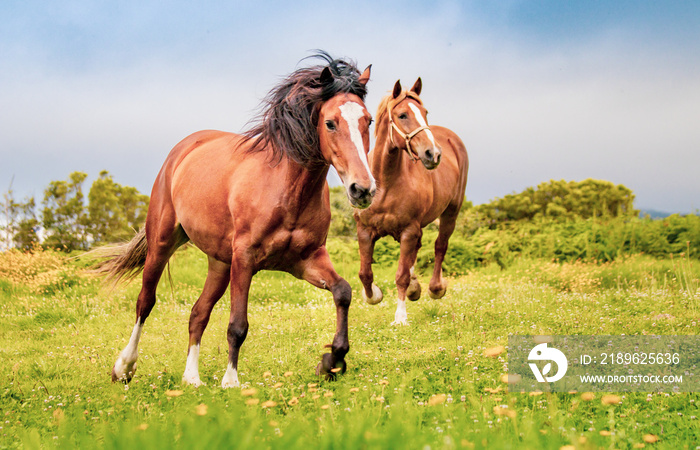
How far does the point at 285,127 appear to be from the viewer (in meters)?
4.27

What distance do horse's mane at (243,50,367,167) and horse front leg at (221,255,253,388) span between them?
910 mm

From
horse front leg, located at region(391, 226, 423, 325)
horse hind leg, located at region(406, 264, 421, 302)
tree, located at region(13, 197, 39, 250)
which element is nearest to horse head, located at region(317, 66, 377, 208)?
horse front leg, located at region(391, 226, 423, 325)

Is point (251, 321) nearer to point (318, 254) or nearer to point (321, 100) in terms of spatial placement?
point (318, 254)

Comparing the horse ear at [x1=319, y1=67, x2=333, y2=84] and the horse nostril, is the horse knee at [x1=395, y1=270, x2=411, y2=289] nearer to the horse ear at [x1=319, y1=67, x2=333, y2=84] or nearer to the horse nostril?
the horse ear at [x1=319, y1=67, x2=333, y2=84]

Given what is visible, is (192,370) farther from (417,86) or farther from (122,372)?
(417,86)

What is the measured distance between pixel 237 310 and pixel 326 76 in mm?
1912

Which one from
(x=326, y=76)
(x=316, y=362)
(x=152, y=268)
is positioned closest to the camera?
(x=326, y=76)

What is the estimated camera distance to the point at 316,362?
5.39 meters

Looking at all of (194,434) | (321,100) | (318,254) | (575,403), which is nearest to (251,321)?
(318,254)

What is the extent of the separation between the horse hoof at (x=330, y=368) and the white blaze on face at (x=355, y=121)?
158 centimetres

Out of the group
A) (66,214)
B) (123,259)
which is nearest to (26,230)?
(66,214)

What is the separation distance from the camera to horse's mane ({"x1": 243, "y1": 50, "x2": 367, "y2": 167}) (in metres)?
A: 4.12

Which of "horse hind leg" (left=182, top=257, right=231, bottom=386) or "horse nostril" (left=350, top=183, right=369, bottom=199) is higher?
"horse nostril" (left=350, top=183, right=369, bottom=199)

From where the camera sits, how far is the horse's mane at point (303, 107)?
412 centimetres
